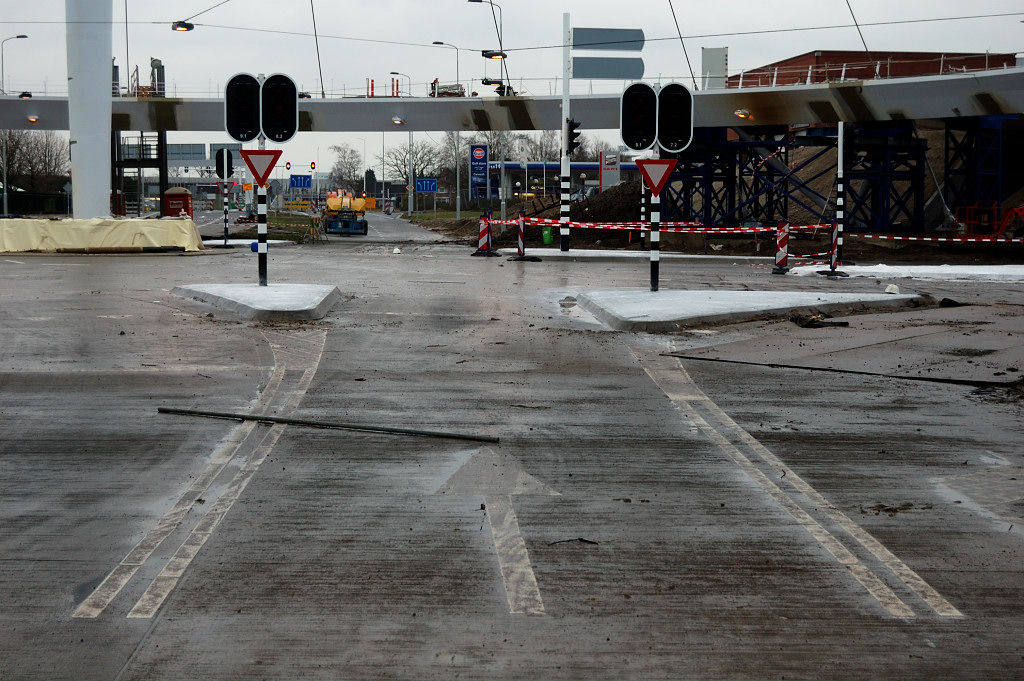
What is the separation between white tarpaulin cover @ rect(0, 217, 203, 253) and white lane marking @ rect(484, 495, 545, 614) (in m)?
30.5

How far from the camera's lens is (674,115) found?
62.5 feet

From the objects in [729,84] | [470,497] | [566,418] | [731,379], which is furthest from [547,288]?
[729,84]

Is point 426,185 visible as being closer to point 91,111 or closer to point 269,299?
point 91,111

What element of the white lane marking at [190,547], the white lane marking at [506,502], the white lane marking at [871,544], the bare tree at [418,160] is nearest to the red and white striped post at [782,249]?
the white lane marking at [871,544]

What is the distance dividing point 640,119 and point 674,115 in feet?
1.87

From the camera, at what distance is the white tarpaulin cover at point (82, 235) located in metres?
34.4

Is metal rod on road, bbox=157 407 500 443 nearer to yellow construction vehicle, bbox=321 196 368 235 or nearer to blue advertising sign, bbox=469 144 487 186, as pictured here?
blue advertising sign, bbox=469 144 487 186

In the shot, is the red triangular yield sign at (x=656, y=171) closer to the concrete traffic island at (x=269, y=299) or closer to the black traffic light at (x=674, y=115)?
the black traffic light at (x=674, y=115)

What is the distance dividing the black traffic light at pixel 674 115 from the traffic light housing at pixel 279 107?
6.18m

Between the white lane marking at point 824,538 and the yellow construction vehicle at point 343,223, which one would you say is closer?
the white lane marking at point 824,538

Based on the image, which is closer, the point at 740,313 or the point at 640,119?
the point at 740,313

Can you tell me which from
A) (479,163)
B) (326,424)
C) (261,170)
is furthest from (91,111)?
(326,424)

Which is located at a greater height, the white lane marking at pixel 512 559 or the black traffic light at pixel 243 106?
the black traffic light at pixel 243 106

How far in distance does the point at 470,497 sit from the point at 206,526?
1528mm
